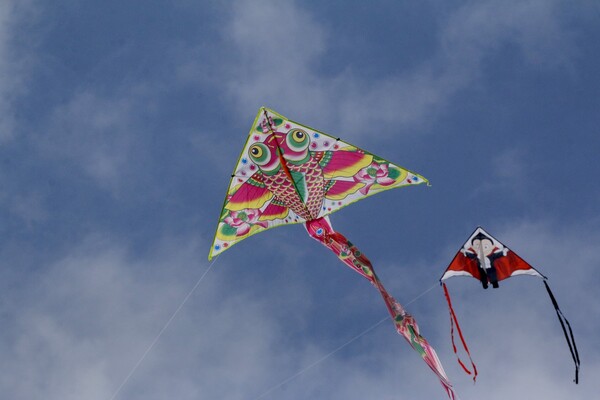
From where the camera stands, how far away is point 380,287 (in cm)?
2147

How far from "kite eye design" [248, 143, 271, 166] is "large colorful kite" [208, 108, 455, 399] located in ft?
0.10

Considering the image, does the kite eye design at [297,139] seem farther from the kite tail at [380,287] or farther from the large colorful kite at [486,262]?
the large colorful kite at [486,262]

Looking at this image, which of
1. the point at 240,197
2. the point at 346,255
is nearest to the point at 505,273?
the point at 346,255

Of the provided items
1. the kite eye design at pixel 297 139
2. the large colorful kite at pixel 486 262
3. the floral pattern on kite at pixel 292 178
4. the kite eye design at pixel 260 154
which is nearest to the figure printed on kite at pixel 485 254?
the large colorful kite at pixel 486 262

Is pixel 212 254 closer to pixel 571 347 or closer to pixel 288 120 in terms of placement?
pixel 288 120

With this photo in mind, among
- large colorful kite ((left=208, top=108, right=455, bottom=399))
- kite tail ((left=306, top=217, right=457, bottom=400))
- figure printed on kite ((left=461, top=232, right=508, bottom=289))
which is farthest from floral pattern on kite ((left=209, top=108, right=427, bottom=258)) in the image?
figure printed on kite ((left=461, top=232, right=508, bottom=289))

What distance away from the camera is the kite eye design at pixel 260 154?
2244cm

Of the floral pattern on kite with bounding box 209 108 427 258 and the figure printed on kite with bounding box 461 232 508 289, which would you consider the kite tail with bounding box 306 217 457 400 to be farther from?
the figure printed on kite with bounding box 461 232 508 289

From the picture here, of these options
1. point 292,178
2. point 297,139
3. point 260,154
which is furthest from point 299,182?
point 260,154

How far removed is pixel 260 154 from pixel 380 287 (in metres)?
5.58

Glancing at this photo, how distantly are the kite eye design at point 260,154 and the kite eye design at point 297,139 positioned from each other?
29.6 inches

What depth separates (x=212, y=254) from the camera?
24.0 m

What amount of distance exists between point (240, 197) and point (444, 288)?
7484 mm

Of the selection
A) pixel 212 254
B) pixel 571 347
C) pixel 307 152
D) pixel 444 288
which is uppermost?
pixel 307 152
